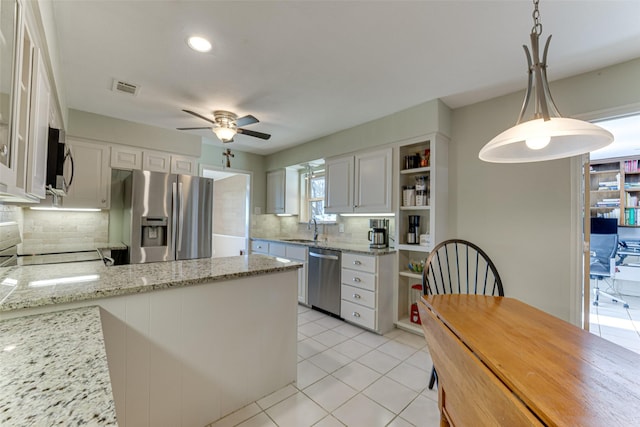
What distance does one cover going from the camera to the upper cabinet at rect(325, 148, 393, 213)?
10.5ft

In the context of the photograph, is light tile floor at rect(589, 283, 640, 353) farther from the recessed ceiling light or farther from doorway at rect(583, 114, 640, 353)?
the recessed ceiling light

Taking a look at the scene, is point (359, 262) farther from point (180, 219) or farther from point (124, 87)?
point (124, 87)

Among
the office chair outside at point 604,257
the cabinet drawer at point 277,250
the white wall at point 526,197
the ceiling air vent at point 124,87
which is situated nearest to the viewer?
the white wall at point 526,197

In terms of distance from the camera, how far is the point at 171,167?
3738 mm

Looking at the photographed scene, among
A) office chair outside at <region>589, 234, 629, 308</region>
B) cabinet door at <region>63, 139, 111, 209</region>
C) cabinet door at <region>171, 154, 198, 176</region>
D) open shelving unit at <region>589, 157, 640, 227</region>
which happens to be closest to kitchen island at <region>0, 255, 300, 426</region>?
cabinet door at <region>63, 139, 111, 209</region>

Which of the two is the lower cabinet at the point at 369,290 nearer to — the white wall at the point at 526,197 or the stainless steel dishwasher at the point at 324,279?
the stainless steel dishwasher at the point at 324,279

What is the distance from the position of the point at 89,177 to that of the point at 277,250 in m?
2.54

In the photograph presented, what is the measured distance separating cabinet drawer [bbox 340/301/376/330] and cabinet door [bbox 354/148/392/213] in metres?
1.16

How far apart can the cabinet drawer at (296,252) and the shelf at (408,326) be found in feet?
4.84

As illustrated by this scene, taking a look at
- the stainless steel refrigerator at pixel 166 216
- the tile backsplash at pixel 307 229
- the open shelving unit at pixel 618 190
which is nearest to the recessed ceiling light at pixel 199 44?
the stainless steel refrigerator at pixel 166 216

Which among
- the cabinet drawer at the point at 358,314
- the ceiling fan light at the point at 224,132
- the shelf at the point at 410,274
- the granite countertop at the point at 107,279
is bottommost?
the cabinet drawer at the point at 358,314

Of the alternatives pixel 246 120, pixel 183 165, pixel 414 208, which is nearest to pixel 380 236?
pixel 414 208

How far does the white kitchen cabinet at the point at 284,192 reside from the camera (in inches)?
186

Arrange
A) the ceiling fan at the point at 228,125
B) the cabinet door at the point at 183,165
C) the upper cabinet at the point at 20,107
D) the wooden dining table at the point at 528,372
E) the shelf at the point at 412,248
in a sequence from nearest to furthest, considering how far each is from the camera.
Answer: the wooden dining table at the point at 528,372 < the upper cabinet at the point at 20,107 < the ceiling fan at the point at 228,125 < the shelf at the point at 412,248 < the cabinet door at the point at 183,165
